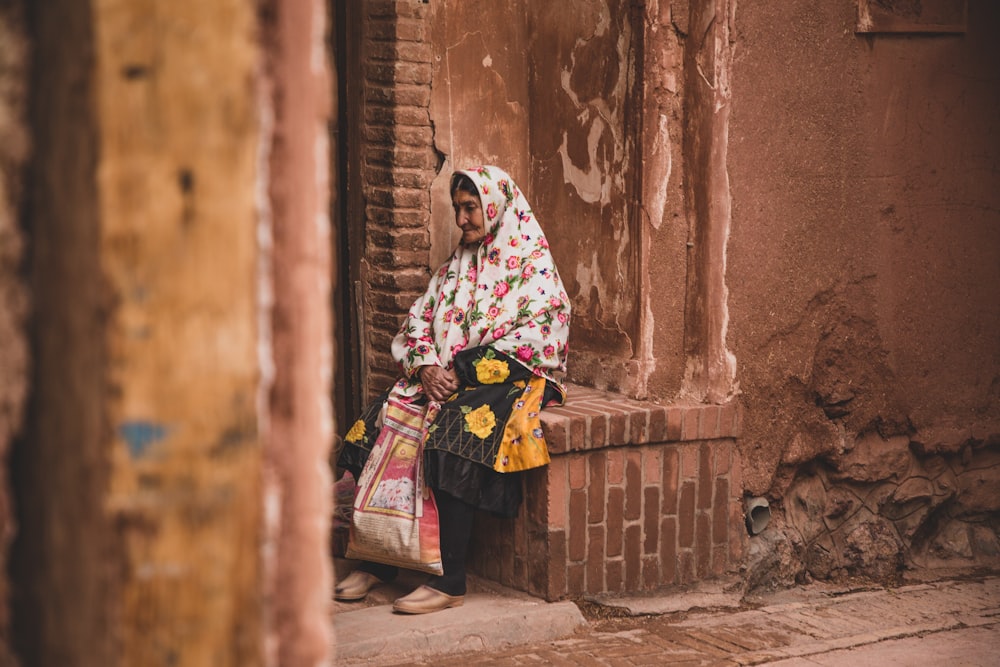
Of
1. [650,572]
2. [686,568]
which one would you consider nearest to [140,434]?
[650,572]

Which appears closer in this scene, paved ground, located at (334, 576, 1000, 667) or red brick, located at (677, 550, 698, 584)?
paved ground, located at (334, 576, 1000, 667)

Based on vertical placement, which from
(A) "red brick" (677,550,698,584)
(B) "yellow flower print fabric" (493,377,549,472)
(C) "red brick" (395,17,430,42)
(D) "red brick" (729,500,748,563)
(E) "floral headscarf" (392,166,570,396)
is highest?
(C) "red brick" (395,17,430,42)

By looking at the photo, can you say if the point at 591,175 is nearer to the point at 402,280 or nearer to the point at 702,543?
the point at 402,280

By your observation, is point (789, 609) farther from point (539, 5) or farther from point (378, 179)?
point (539, 5)

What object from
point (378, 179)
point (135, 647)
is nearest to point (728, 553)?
point (378, 179)

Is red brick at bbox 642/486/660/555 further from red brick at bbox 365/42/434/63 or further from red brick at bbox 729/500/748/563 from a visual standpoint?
red brick at bbox 365/42/434/63

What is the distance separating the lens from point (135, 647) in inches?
43.8

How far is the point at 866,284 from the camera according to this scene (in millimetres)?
5281

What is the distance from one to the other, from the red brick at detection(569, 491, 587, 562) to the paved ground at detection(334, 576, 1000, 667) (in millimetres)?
204

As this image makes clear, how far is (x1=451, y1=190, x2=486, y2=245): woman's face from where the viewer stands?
487 centimetres

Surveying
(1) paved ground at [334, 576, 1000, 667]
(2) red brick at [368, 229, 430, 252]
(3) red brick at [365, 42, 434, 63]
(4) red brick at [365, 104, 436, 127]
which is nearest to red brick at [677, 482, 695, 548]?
(1) paved ground at [334, 576, 1000, 667]

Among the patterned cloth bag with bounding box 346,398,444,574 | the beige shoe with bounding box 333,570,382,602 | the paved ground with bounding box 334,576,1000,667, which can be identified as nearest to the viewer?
the paved ground with bounding box 334,576,1000,667

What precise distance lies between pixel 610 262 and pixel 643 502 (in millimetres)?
1060

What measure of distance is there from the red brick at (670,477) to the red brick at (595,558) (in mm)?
341
